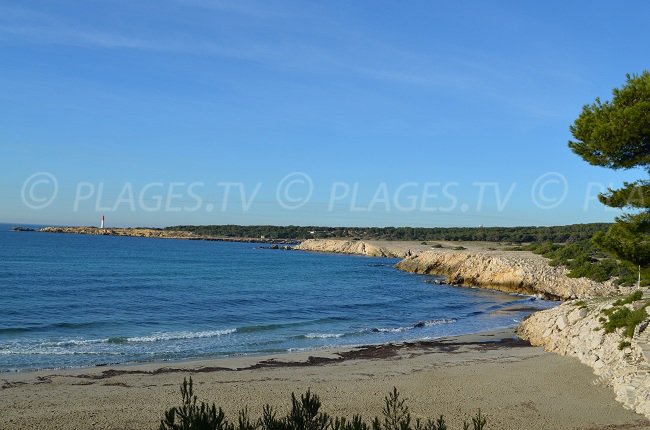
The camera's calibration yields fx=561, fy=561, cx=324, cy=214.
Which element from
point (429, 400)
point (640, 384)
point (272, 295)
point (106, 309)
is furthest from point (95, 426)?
point (272, 295)

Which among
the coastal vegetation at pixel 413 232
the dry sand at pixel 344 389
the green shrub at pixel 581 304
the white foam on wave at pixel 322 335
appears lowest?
the white foam on wave at pixel 322 335

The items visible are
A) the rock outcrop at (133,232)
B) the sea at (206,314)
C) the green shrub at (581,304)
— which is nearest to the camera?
the green shrub at (581,304)

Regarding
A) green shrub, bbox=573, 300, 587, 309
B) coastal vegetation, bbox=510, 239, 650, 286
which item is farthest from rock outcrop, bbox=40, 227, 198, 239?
green shrub, bbox=573, 300, 587, 309

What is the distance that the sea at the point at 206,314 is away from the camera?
69.9 ft

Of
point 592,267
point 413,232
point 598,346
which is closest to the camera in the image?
point 598,346

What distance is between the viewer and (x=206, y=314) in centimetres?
3075

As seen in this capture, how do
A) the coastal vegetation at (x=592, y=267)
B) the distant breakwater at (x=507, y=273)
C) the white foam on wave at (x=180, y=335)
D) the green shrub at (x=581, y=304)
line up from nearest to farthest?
the green shrub at (x=581, y=304) → the white foam on wave at (x=180, y=335) → the coastal vegetation at (x=592, y=267) → the distant breakwater at (x=507, y=273)

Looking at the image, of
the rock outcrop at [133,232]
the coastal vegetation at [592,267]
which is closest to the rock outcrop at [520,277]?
the coastal vegetation at [592,267]

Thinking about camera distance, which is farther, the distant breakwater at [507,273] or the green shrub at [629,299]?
the distant breakwater at [507,273]

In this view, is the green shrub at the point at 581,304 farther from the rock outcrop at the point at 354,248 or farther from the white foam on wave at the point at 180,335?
the rock outcrop at the point at 354,248

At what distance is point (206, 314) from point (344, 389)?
1717cm

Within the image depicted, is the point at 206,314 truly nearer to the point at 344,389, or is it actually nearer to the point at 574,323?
the point at 344,389

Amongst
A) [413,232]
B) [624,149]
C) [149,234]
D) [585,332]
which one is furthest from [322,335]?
[149,234]

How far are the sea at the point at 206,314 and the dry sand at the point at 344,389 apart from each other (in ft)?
9.02
